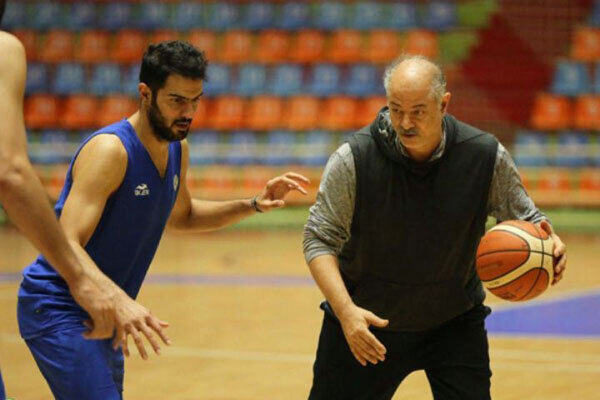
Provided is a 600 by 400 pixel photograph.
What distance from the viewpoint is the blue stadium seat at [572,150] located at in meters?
12.4

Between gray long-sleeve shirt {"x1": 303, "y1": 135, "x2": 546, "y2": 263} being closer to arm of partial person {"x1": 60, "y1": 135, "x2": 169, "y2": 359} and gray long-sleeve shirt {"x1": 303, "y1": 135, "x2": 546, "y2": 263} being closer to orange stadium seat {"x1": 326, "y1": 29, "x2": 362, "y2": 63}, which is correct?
arm of partial person {"x1": 60, "y1": 135, "x2": 169, "y2": 359}

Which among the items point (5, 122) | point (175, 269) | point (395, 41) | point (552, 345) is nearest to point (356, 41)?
point (395, 41)

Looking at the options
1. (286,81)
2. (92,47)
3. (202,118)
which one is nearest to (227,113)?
(202,118)

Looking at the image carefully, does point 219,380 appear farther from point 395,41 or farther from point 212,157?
point 395,41

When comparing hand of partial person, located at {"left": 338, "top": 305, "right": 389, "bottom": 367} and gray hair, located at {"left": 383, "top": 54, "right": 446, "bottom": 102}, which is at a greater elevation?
gray hair, located at {"left": 383, "top": 54, "right": 446, "bottom": 102}

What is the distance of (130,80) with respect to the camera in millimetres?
13945

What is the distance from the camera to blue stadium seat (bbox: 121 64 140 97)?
13820mm

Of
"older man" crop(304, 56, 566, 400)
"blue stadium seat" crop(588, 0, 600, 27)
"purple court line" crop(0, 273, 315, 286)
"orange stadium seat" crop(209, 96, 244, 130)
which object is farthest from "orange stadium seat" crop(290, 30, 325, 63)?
"older man" crop(304, 56, 566, 400)

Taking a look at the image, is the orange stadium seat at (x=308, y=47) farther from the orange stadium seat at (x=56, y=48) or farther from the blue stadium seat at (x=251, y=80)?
the orange stadium seat at (x=56, y=48)

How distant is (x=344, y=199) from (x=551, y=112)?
1020cm

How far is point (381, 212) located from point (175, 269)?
6.82 m

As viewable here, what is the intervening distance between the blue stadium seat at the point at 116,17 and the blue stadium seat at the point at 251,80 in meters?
1.99

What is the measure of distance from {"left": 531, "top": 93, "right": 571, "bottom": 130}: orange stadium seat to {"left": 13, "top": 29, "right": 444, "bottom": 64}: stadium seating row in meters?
2.09

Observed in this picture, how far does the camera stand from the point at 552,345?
21.5ft
